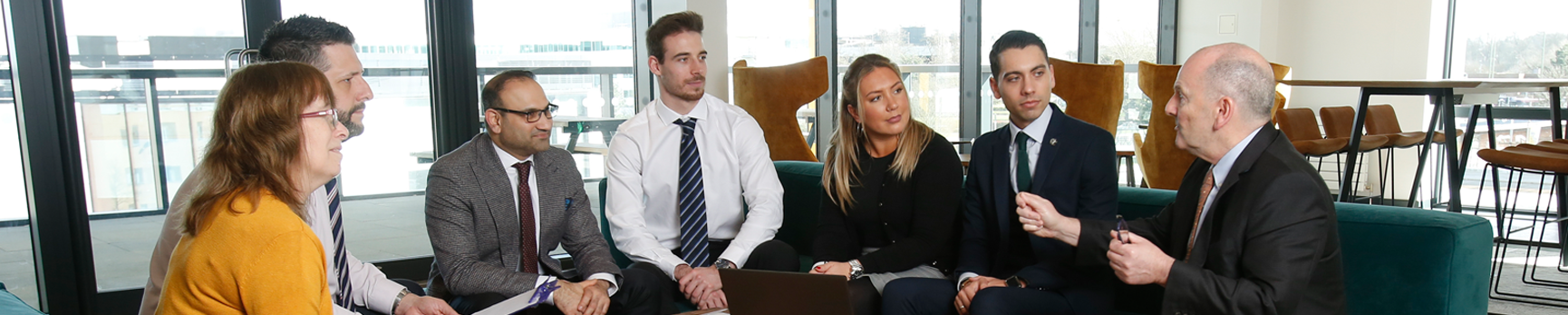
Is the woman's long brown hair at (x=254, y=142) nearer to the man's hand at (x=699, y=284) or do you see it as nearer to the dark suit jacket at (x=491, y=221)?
the dark suit jacket at (x=491, y=221)

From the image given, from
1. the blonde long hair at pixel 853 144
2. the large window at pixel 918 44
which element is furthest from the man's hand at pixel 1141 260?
the large window at pixel 918 44

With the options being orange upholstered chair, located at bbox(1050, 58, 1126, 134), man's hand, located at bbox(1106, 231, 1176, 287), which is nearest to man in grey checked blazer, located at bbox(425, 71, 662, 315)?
man's hand, located at bbox(1106, 231, 1176, 287)

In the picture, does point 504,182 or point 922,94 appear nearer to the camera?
point 504,182

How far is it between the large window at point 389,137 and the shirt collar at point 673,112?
1.75 metres

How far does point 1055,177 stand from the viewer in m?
2.08

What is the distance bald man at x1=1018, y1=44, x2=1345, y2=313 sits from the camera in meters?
1.42

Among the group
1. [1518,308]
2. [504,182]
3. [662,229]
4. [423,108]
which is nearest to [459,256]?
[504,182]

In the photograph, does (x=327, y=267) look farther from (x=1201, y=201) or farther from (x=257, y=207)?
(x=1201, y=201)

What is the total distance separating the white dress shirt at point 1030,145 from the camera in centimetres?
213

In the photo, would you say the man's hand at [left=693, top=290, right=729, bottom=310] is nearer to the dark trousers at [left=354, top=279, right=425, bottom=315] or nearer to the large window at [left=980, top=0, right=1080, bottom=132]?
the dark trousers at [left=354, top=279, right=425, bottom=315]

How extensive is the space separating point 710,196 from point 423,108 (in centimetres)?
192

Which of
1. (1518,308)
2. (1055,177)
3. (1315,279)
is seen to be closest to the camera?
(1315,279)

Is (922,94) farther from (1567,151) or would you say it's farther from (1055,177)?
(1055,177)

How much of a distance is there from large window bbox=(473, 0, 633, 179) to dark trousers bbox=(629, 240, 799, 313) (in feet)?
6.84
